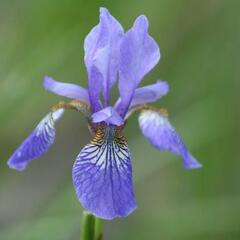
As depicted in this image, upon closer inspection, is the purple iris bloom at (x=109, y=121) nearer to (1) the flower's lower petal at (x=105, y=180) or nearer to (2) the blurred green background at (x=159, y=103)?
(1) the flower's lower petal at (x=105, y=180)

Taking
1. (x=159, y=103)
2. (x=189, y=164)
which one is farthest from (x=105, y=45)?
(x=159, y=103)

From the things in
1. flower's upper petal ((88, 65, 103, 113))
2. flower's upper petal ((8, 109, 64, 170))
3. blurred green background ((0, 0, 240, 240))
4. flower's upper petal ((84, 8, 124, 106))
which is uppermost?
flower's upper petal ((84, 8, 124, 106))

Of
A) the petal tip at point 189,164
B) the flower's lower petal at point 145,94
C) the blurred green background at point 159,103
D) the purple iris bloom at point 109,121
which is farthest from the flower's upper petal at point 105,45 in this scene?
the blurred green background at point 159,103

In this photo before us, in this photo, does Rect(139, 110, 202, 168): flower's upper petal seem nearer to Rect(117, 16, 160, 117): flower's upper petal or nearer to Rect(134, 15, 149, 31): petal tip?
Rect(117, 16, 160, 117): flower's upper petal

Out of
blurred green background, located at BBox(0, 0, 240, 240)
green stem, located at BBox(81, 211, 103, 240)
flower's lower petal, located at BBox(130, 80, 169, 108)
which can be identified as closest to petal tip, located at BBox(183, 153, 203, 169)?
flower's lower petal, located at BBox(130, 80, 169, 108)

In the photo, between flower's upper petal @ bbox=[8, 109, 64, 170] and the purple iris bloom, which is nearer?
the purple iris bloom

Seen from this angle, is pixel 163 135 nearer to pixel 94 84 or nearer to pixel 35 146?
pixel 94 84

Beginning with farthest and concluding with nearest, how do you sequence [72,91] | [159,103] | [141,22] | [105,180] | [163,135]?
1. [159,103]
2. [163,135]
3. [72,91]
4. [141,22]
5. [105,180]
